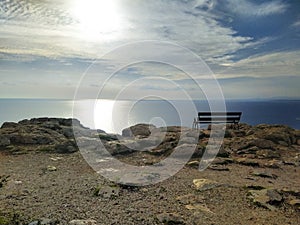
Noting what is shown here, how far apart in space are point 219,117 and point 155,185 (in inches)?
524

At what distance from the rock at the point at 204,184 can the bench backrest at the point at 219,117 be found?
12.0 metres

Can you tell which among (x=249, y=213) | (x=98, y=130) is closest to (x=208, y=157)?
(x=249, y=213)

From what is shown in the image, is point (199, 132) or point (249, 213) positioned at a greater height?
point (199, 132)

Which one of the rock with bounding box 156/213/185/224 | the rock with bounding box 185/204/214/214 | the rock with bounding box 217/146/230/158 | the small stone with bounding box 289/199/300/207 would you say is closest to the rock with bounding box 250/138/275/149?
the rock with bounding box 217/146/230/158

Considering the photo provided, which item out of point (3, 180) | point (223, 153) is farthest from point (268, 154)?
point (3, 180)

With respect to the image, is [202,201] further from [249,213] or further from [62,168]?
[62,168]

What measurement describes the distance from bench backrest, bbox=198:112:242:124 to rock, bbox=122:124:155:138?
4.44m

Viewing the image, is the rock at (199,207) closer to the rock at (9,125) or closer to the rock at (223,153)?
the rock at (223,153)

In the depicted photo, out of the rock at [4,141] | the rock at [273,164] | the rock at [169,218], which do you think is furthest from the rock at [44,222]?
the rock at [4,141]

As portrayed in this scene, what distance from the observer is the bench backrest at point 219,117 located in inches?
912

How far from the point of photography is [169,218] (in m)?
8.22

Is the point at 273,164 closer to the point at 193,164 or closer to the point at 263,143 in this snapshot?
the point at 263,143

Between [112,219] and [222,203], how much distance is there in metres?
3.79

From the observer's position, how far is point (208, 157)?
1614 centimetres
